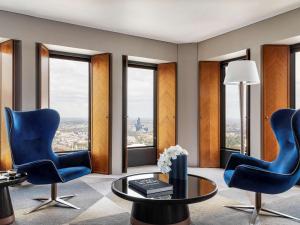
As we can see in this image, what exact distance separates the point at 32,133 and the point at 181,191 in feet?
6.64

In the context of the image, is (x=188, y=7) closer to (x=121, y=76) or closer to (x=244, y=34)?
(x=244, y=34)

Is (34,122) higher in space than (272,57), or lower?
lower

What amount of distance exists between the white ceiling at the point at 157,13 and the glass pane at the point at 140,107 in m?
1.11

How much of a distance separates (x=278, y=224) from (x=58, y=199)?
7.81ft

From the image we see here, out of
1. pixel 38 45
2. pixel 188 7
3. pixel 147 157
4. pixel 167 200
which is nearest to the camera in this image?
pixel 167 200

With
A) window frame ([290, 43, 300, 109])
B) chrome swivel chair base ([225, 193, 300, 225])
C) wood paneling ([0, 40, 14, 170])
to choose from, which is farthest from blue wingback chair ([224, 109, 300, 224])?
wood paneling ([0, 40, 14, 170])

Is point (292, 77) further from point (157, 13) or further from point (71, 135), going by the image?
point (71, 135)

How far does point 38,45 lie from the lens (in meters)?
4.12

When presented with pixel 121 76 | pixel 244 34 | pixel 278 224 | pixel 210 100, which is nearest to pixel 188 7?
pixel 244 34

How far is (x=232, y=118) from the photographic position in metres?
5.33

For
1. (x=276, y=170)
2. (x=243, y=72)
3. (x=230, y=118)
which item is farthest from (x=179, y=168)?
(x=230, y=118)

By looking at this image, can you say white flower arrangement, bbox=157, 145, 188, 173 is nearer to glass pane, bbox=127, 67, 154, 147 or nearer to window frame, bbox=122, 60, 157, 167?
window frame, bbox=122, 60, 157, 167

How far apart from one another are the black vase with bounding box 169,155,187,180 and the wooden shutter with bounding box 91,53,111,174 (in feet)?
7.68

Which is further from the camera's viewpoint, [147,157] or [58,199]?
[147,157]
